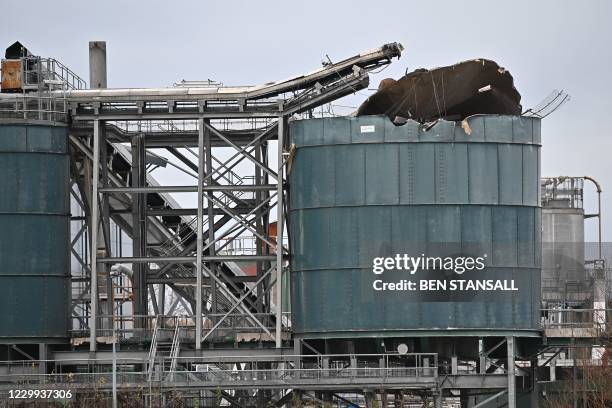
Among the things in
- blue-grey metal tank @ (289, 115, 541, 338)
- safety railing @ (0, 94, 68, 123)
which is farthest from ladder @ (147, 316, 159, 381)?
safety railing @ (0, 94, 68, 123)

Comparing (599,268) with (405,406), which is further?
(599,268)

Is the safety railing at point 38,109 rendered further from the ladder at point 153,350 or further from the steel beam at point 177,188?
the ladder at point 153,350

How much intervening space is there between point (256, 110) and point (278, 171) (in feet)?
11.1

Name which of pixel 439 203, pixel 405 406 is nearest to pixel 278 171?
pixel 439 203

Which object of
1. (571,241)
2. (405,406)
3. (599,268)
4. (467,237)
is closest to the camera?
(467,237)

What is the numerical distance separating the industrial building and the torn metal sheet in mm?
102

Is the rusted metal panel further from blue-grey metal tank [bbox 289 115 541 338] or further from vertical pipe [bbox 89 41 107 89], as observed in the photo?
blue-grey metal tank [bbox 289 115 541 338]

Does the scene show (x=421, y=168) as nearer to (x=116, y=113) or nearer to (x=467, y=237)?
(x=467, y=237)

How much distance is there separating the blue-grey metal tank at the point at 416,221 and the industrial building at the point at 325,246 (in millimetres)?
85

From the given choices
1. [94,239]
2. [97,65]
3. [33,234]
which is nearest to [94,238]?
[94,239]

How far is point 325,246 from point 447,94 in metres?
10.2

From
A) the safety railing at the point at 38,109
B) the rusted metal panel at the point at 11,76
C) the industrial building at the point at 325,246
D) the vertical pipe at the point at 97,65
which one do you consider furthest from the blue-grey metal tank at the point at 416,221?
the rusted metal panel at the point at 11,76

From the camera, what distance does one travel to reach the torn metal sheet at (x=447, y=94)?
82500mm

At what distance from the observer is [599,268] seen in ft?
347
